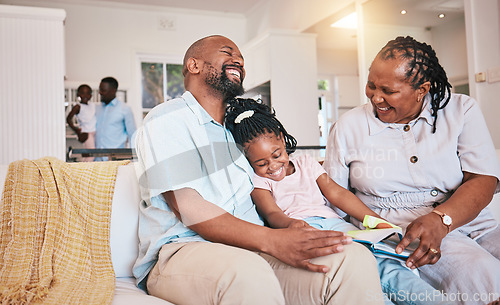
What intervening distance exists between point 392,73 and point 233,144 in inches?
22.5

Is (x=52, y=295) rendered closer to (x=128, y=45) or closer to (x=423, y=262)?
(x=423, y=262)

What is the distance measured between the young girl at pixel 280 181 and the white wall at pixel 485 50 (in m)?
2.58

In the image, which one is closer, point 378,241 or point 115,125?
point 378,241

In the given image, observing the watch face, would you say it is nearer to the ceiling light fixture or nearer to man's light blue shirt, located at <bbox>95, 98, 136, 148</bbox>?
man's light blue shirt, located at <bbox>95, 98, 136, 148</bbox>

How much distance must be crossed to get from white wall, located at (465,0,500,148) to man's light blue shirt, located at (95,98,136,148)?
3.56 m

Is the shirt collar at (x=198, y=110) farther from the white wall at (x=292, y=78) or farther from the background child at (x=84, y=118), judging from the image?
the white wall at (x=292, y=78)

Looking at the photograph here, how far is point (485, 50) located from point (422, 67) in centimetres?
258

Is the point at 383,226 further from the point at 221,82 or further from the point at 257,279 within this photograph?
the point at 221,82

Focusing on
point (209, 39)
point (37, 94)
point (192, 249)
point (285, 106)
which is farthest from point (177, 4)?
point (192, 249)

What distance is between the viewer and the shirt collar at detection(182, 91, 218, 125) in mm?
1425

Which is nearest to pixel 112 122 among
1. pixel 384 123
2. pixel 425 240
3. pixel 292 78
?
pixel 292 78

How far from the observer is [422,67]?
157cm

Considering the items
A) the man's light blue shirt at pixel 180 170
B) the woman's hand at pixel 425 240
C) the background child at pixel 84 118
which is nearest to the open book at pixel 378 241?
the woman's hand at pixel 425 240

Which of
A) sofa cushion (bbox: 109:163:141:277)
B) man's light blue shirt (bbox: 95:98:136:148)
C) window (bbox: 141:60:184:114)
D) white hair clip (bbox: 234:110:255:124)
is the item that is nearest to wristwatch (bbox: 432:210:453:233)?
white hair clip (bbox: 234:110:255:124)
